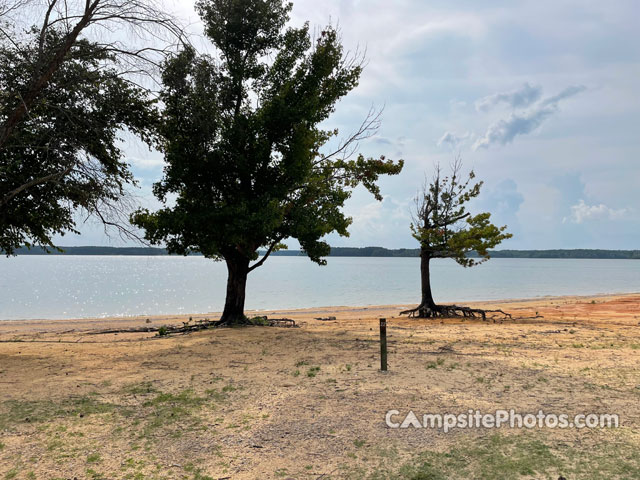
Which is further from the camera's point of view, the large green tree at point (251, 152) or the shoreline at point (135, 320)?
the shoreline at point (135, 320)

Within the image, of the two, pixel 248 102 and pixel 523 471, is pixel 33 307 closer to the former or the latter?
pixel 248 102

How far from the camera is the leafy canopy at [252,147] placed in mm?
16672

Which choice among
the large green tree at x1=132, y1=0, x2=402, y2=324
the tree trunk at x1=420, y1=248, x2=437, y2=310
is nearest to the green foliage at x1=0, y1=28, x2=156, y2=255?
the large green tree at x1=132, y1=0, x2=402, y2=324

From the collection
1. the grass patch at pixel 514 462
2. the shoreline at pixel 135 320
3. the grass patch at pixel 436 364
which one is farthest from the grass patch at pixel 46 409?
the shoreline at pixel 135 320

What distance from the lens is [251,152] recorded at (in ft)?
57.8

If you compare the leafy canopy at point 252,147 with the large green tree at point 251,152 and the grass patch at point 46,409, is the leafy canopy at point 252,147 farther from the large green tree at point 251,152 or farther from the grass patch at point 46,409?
the grass patch at point 46,409

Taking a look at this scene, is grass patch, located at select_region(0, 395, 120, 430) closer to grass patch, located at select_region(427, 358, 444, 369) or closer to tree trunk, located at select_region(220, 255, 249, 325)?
grass patch, located at select_region(427, 358, 444, 369)

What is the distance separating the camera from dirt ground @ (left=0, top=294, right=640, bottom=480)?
6004mm

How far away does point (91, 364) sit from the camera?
11.8 meters

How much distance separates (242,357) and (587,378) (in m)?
8.47

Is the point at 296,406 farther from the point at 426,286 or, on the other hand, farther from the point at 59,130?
the point at 426,286

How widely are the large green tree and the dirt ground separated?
16.6 feet

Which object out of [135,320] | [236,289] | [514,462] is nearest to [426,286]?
[236,289]

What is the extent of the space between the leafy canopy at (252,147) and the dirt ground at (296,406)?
5046 millimetres
